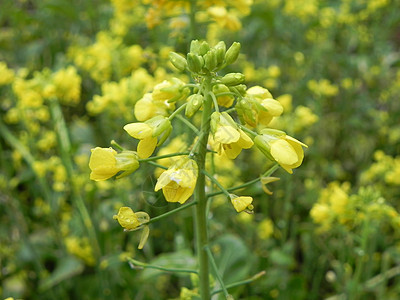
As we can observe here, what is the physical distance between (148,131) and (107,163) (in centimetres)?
12

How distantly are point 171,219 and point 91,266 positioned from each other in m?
0.57

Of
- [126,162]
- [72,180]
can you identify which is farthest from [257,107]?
[72,180]

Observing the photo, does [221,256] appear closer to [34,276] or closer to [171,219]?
[171,219]

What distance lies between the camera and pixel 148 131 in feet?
3.31

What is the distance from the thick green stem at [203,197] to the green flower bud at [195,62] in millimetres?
51

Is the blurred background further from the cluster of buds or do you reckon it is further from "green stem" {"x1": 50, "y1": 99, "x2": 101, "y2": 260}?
the cluster of buds

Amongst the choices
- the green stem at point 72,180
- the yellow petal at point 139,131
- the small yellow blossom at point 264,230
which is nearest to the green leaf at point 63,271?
the green stem at point 72,180

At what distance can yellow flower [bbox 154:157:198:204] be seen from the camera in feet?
3.06

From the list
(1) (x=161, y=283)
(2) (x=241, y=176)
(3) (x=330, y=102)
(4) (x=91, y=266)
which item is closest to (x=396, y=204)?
(2) (x=241, y=176)

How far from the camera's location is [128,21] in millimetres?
3590

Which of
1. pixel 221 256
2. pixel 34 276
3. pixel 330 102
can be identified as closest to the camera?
pixel 221 256

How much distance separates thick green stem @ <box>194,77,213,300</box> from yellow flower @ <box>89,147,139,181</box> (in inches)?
6.6

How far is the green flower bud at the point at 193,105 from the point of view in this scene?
1007 mm

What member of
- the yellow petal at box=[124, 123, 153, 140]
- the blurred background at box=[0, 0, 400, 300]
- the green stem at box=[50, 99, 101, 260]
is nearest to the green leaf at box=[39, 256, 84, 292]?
the blurred background at box=[0, 0, 400, 300]
